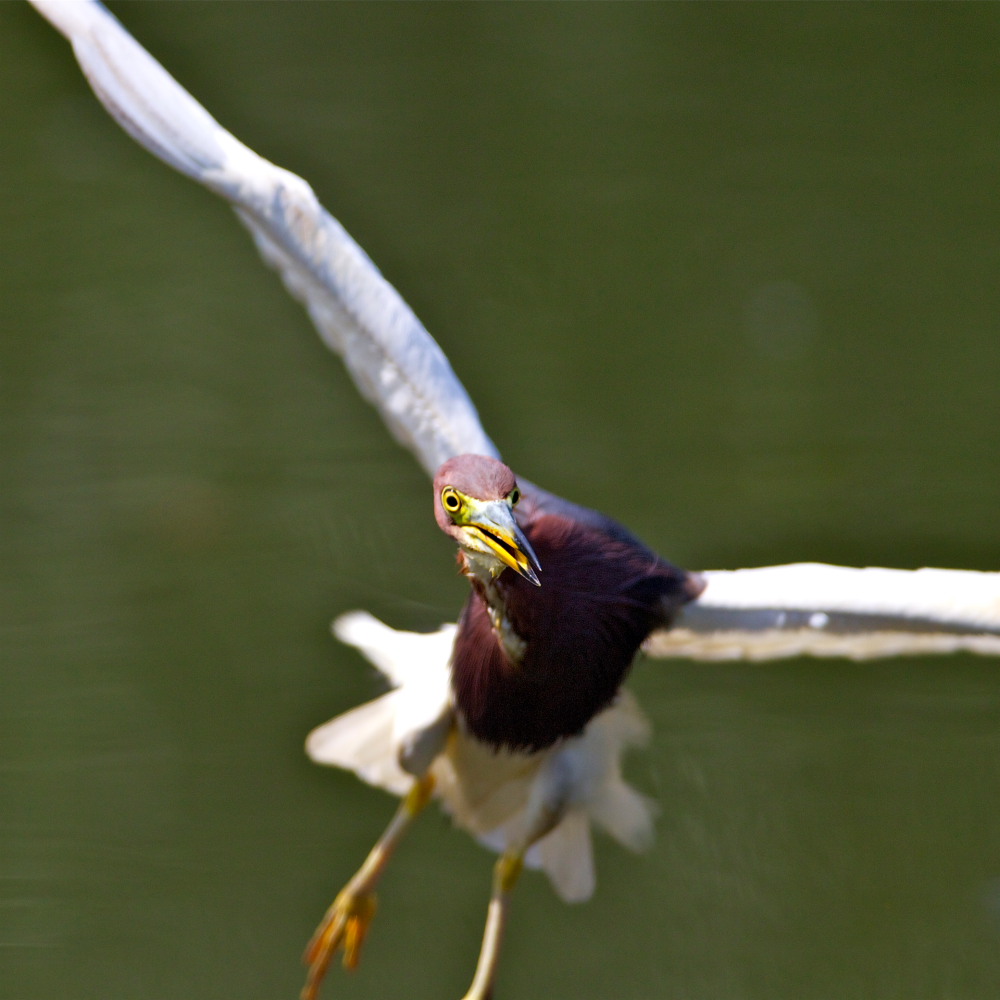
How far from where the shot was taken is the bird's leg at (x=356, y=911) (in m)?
1.33

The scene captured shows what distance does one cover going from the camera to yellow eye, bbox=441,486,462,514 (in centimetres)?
96

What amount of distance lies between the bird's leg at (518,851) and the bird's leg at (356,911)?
0.35 ft

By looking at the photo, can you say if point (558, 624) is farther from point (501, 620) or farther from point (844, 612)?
point (844, 612)

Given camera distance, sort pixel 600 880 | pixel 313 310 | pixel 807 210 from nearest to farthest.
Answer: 1. pixel 313 310
2. pixel 600 880
3. pixel 807 210

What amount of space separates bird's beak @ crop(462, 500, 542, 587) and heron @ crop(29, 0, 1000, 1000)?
2 centimetres

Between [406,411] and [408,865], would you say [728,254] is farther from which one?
[408,865]

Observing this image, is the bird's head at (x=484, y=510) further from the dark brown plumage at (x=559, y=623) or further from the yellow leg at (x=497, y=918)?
the yellow leg at (x=497, y=918)

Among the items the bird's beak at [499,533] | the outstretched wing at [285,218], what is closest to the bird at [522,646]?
the bird's beak at [499,533]

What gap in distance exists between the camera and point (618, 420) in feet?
6.03

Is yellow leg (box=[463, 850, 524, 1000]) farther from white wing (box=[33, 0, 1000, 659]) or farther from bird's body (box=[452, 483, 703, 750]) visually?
white wing (box=[33, 0, 1000, 659])

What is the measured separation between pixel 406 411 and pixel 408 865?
722 mm

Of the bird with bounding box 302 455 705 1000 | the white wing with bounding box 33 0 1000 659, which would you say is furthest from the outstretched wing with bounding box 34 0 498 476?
the bird with bounding box 302 455 705 1000

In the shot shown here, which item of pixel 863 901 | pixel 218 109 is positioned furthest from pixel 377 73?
pixel 863 901

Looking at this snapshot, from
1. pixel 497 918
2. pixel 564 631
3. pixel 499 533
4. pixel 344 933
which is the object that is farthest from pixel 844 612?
pixel 344 933
